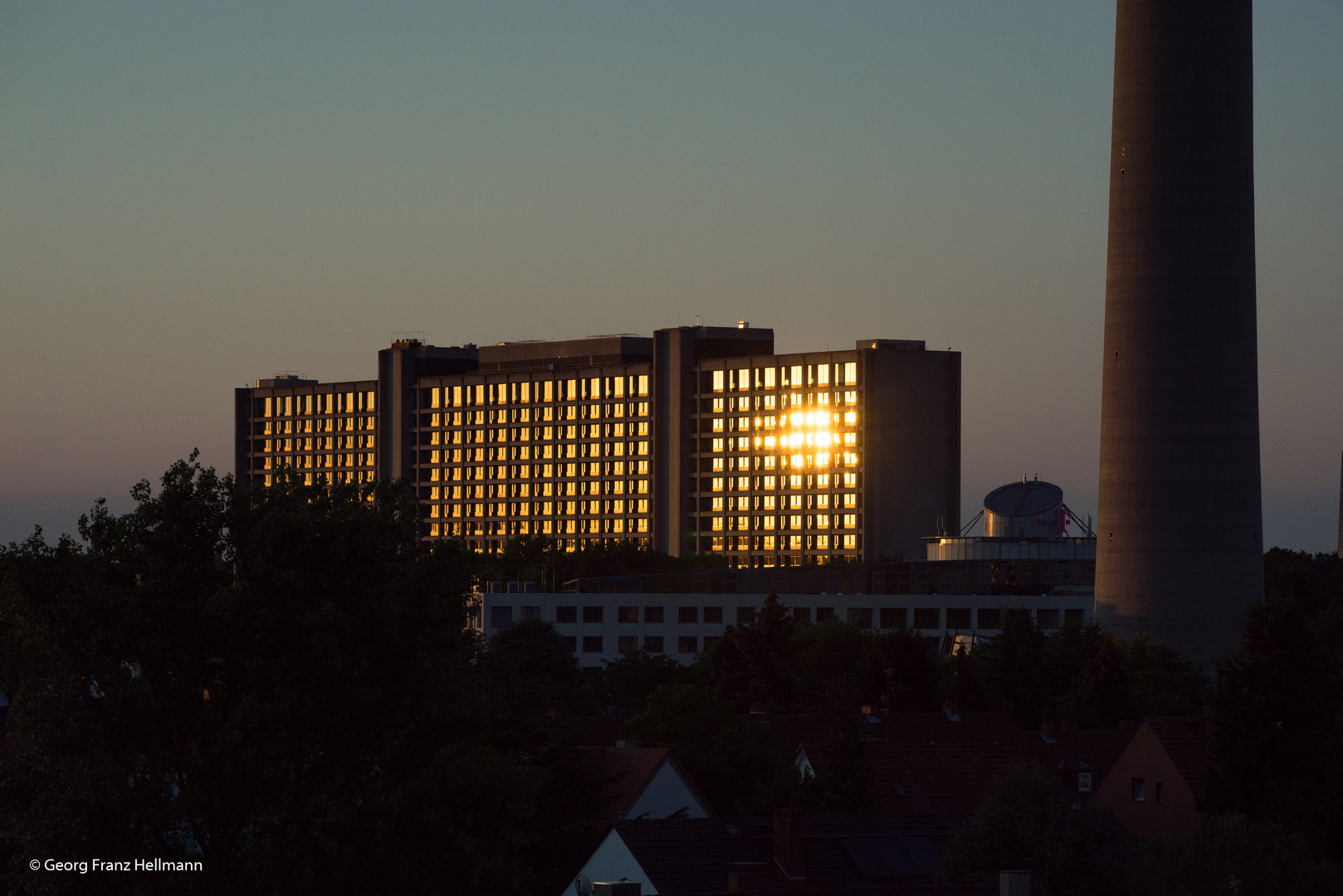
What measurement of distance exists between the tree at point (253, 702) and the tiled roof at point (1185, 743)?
3695cm

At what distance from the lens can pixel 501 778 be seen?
36250 millimetres

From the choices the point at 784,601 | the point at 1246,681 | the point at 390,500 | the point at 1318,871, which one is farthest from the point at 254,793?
the point at 784,601

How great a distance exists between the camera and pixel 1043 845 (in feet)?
180

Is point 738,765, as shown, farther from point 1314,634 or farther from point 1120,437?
point 1120,437

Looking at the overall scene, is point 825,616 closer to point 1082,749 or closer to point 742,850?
point 1082,749

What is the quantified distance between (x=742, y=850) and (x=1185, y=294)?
83.7 m

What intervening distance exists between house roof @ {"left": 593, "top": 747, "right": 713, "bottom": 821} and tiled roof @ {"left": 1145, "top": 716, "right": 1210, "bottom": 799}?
1687 centimetres

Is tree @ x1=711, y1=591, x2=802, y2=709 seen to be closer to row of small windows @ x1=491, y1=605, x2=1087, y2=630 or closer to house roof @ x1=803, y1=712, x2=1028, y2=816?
row of small windows @ x1=491, y1=605, x2=1087, y2=630

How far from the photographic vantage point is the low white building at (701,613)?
172 m

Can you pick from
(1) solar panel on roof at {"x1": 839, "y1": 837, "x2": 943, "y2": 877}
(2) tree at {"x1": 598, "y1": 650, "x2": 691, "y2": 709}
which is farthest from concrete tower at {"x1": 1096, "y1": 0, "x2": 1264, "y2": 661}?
(1) solar panel on roof at {"x1": 839, "y1": 837, "x2": 943, "y2": 877}

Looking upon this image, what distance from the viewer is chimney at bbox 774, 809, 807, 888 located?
51812 millimetres

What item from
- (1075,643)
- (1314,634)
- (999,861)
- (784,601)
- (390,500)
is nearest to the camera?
(390,500)

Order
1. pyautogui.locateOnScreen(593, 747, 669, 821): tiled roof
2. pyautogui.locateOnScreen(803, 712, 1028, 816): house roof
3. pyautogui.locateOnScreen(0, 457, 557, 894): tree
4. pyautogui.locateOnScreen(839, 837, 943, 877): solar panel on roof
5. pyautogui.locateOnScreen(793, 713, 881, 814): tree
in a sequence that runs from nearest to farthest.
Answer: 1. pyautogui.locateOnScreen(0, 457, 557, 894): tree
2. pyautogui.locateOnScreen(839, 837, 943, 877): solar panel on roof
3. pyautogui.locateOnScreen(593, 747, 669, 821): tiled roof
4. pyautogui.locateOnScreen(793, 713, 881, 814): tree
5. pyautogui.locateOnScreen(803, 712, 1028, 816): house roof

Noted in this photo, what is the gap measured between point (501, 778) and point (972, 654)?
93.5 meters
